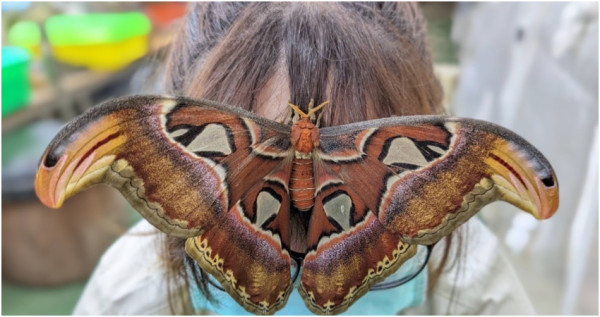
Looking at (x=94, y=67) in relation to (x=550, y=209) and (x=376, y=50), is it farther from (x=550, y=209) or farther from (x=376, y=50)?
(x=550, y=209)

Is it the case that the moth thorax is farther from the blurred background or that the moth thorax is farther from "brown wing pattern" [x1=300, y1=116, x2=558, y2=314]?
the blurred background

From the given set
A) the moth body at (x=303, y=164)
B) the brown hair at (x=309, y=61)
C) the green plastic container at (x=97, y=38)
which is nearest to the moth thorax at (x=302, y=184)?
the moth body at (x=303, y=164)

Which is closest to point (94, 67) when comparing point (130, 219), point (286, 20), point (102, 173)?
point (130, 219)

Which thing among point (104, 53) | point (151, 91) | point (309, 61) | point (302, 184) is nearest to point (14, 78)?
point (104, 53)

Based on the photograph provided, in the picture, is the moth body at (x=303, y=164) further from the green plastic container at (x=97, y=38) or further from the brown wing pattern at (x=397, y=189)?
the green plastic container at (x=97, y=38)

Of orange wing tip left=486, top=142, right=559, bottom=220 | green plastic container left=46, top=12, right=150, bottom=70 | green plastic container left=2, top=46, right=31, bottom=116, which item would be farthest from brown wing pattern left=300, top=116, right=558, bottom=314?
green plastic container left=46, top=12, right=150, bottom=70

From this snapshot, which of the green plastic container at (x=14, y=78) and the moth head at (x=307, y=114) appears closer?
the moth head at (x=307, y=114)

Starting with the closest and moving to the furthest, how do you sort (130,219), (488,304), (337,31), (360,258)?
(360,258) < (337,31) < (488,304) < (130,219)
